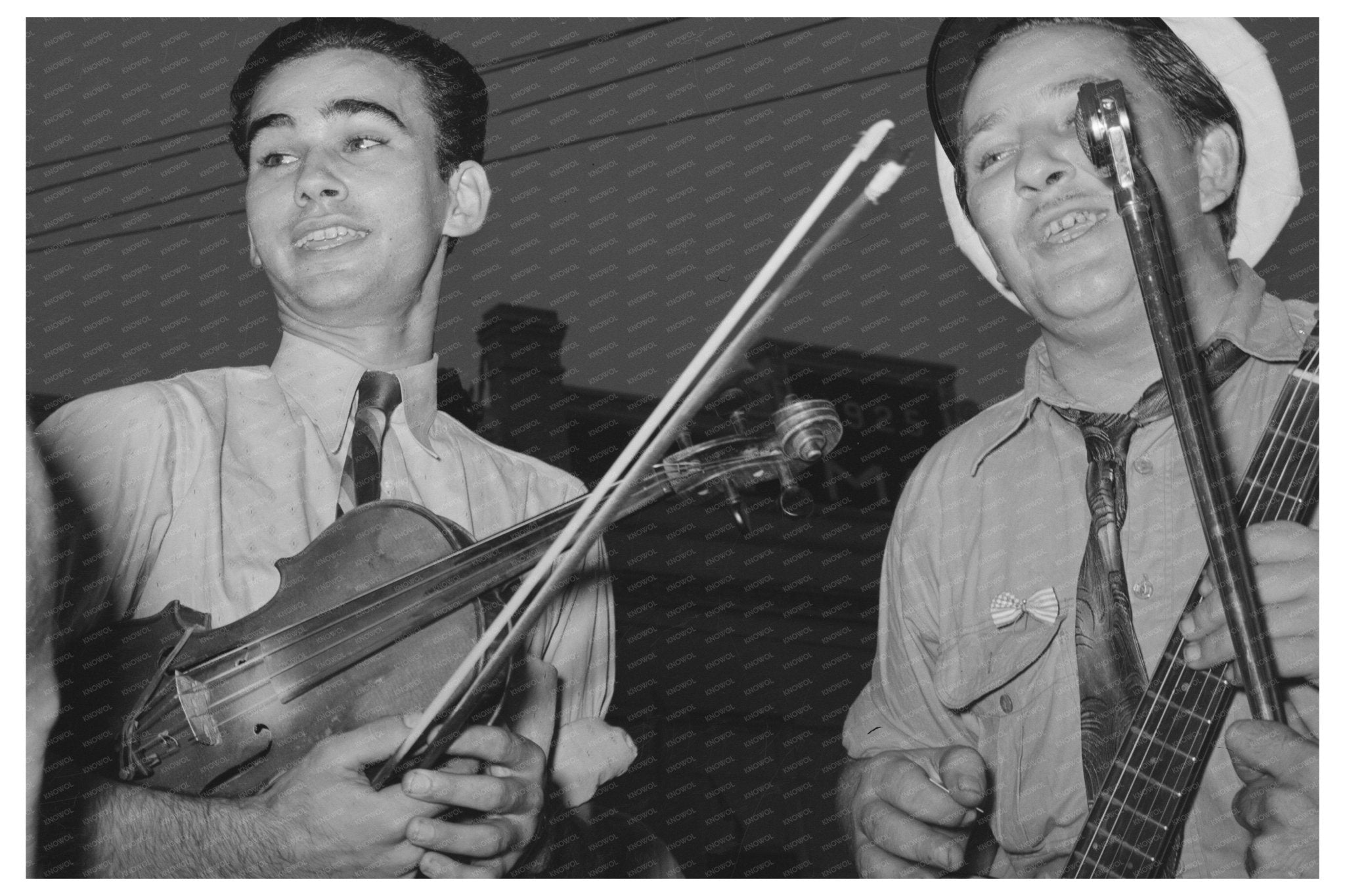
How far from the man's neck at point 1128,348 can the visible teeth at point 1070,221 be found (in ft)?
0.46

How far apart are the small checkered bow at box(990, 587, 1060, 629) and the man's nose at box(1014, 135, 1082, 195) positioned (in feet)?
2.31

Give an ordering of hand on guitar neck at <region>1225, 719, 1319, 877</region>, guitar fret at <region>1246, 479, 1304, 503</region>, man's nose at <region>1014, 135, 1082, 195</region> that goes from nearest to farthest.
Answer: hand on guitar neck at <region>1225, 719, 1319, 877</region>, guitar fret at <region>1246, 479, 1304, 503</region>, man's nose at <region>1014, 135, 1082, 195</region>

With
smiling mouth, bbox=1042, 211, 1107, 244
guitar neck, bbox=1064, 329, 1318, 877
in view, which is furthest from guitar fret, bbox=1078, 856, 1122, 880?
smiling mouth, bbox=1042, 211, 1107, 244

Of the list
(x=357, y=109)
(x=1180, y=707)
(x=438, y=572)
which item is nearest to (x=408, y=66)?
(x=357, y=109)

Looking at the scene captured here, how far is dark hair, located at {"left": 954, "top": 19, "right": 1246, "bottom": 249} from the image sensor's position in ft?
8.21

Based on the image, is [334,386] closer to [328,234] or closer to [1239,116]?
[328,234]

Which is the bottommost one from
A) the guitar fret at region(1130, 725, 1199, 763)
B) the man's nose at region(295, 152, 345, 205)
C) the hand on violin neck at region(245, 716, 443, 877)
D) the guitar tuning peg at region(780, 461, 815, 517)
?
the guitar fret at region(1130, 725, 1199, 763)

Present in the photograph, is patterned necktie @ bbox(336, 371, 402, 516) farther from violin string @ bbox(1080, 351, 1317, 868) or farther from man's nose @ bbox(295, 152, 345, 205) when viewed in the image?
violin string @ bbox(1080, 351, 1317, 868)

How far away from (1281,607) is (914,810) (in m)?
0.66

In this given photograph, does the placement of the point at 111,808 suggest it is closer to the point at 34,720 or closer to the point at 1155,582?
the point at 34,720

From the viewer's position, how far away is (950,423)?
8.59 feet

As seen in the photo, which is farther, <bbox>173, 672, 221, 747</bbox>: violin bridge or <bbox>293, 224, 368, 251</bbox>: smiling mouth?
<bbox>293, 224, 368, 251</bbox>: smiling mouth
